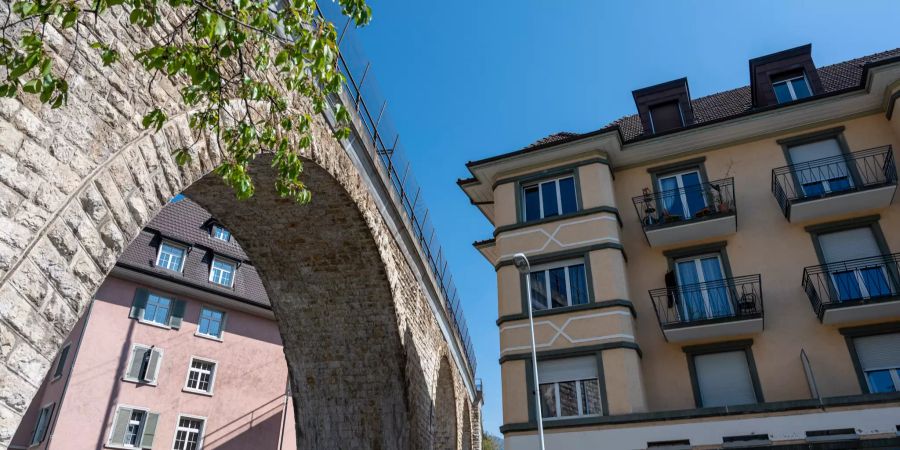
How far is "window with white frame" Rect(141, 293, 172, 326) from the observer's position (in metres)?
18.9

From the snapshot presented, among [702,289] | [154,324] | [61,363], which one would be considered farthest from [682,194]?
[61,363]

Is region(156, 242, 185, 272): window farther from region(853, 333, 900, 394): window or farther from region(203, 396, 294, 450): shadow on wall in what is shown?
region(853, 333, 900, 394): window

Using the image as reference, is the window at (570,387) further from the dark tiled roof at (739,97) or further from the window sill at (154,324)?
the window sill at (154,324)

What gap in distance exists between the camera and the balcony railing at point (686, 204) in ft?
36.8

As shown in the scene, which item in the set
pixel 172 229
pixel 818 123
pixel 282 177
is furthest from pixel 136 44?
pixel 172 229

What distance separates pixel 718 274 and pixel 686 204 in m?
1.55

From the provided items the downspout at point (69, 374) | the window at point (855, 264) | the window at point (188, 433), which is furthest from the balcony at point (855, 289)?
the window at point (188, 433)

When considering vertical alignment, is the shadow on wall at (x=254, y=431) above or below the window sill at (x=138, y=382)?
below

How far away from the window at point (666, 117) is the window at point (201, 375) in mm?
15788

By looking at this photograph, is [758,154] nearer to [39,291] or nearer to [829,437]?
[829,437]

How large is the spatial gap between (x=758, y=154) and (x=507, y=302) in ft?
18.8

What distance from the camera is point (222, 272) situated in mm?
21391

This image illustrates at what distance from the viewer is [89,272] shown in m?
4.18

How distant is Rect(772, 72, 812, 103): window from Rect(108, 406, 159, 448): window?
18.7 meters
